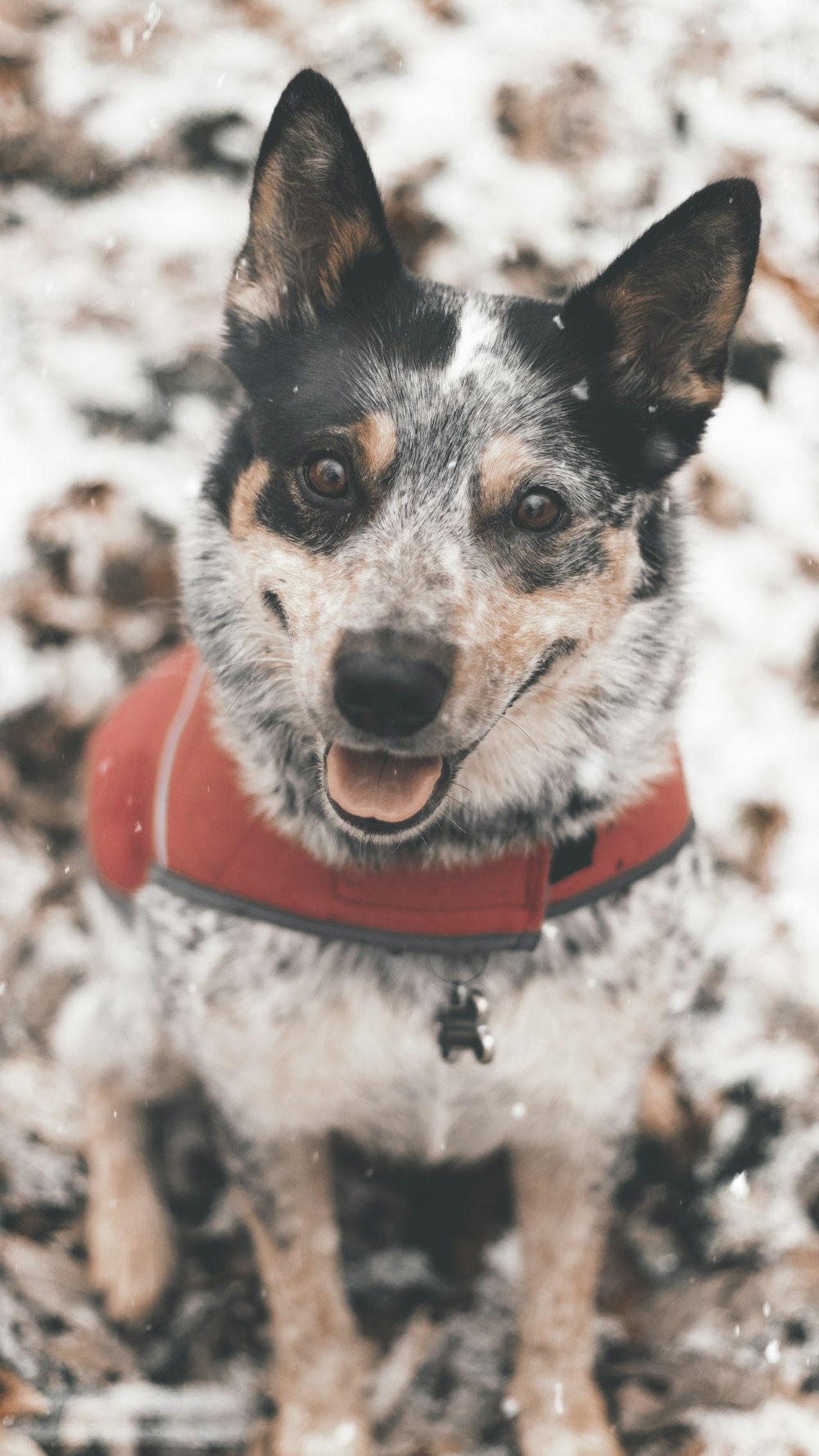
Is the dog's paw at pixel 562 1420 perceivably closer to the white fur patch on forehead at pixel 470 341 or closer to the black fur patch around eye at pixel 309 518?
the black fur patch around eye at pixel 309 518

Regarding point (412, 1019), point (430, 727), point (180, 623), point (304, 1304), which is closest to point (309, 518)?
point (430, 727)

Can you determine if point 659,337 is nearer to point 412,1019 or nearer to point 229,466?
point 229,466

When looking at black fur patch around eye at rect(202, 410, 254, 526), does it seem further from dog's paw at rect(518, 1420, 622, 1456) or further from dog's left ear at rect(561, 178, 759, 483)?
dog's paw at rect(518, 1420, 622, 1456)

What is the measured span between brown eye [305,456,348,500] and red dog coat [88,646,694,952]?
1.87 feet

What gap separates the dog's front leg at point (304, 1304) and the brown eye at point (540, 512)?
129 cm

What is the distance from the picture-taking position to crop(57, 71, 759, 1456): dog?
1808mm

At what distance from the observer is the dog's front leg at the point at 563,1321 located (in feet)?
7.60

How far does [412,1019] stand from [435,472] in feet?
3.22

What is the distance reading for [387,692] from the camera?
5.39 ft

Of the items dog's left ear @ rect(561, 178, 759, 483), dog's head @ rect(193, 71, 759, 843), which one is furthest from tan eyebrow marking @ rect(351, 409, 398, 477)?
dog's left ear @ rect(561, 178, 759, 483)

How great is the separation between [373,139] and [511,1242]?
11.2 ft

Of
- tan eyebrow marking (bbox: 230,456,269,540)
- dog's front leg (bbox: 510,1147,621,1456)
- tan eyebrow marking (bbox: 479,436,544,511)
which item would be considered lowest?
dog's front leg (bbox: 510,1147,621,1456)

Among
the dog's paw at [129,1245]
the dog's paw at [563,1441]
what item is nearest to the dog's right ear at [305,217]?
the dog's paw at [129,1245]

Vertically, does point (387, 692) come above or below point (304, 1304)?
above
